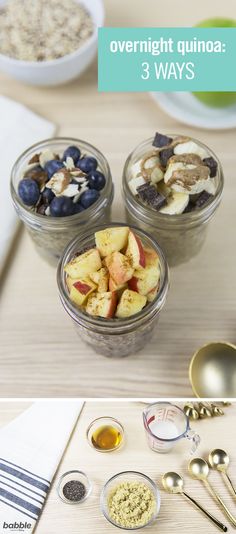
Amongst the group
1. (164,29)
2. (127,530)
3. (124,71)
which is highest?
(164,29)

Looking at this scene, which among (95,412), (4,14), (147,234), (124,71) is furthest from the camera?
(4,14)

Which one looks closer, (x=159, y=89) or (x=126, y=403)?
(x=126, y=403)

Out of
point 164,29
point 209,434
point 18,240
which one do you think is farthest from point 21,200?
point 164,29

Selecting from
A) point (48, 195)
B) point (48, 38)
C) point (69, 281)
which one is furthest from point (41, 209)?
point (48, 38)

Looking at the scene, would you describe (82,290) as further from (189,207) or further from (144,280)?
(189,207)

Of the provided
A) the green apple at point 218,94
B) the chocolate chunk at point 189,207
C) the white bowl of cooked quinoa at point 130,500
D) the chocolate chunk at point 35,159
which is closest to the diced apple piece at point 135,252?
the chocolate chunk at point 189,207

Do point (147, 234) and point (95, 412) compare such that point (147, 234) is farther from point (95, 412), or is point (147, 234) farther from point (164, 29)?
point (164, 29)
